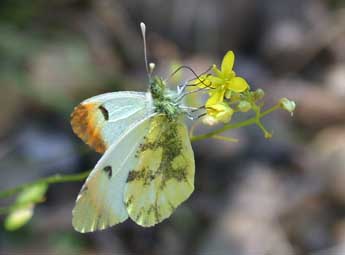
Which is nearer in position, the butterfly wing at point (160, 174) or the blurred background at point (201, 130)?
the butterfly wing at point (160, 174)

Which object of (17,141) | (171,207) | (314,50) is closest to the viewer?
(171,207)

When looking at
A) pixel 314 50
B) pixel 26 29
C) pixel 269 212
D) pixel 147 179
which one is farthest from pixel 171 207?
pixel 314 50

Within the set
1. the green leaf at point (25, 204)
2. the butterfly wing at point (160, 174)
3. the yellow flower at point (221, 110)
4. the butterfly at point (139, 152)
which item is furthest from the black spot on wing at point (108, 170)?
the green leaf at point (25, 204)

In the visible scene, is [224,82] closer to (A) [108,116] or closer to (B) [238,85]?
(B) [238,85]

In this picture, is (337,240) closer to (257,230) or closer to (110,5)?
(257,230)

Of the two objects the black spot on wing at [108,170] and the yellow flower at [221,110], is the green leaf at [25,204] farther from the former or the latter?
the yellow flower at [221,110]

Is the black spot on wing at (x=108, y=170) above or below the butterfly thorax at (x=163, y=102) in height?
below

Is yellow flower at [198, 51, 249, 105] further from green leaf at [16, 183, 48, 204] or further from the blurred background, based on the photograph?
the blurred background

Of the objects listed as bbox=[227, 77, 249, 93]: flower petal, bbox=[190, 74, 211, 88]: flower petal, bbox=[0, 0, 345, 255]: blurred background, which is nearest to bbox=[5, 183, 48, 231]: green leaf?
bbox=[190, 74, 211, 88]: flower petal
